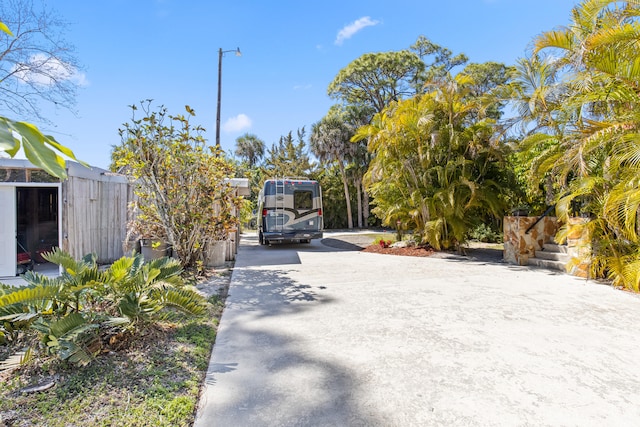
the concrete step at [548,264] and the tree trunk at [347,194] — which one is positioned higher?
the tree trunk at [347,194]

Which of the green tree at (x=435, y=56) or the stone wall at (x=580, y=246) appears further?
the green tree at (x=435, y=56)

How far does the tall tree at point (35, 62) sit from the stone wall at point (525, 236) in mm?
11264

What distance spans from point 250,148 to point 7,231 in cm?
2775

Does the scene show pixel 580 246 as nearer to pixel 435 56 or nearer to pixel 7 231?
pixel 7 231

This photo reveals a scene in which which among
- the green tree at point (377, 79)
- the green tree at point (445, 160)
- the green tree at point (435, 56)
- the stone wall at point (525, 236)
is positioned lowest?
the stone wall at point (525, 236)

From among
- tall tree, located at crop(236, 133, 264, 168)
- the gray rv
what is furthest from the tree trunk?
tall tree, located at crop(236, 133, 264, 168)

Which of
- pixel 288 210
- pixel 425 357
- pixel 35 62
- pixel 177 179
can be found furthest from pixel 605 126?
pixel 35 62

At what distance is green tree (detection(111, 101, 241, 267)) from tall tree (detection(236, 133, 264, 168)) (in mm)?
26811

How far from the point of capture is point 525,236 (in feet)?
26.5

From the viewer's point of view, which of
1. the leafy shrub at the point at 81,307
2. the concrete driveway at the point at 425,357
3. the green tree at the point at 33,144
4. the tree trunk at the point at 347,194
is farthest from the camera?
the tree trunk at the point at 347,194

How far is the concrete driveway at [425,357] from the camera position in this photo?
7.29 feet

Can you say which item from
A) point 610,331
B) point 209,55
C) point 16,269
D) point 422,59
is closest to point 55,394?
point 610,331

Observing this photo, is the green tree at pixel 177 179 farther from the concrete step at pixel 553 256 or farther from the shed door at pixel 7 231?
the concrete step at pixel 553 256

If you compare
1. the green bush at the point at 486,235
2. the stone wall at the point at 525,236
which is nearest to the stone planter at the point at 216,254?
the stone wall at the point at 525,236
